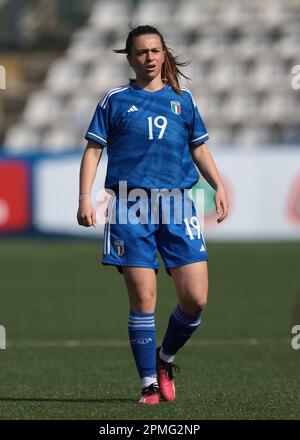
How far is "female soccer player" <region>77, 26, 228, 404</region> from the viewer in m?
6.05

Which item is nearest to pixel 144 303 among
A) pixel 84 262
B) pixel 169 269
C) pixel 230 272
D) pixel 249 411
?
pixel 169 269

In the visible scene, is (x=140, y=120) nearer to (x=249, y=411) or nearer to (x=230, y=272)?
(x=249, y=411)

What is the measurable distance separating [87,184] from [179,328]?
3.13ft

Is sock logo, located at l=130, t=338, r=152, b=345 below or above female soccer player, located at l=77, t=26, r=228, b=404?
below

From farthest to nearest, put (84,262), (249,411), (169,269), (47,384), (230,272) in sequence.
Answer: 1. (84,262)
2. (230,272)
3. (47,384)
4. (169,269)
5. (249,411)

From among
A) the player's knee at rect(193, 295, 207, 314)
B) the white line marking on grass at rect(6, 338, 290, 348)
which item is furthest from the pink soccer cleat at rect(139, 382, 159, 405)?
the white line marking on grass at rect(6, 338, 290, 348)

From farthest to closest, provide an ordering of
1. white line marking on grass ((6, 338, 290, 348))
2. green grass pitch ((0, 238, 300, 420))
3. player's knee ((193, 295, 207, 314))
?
white line marking on grass ((6, 338, 290, 348))
player's knee ((193, 295, 207, 314))
green grass pitch ((0, 238, 300, 420))

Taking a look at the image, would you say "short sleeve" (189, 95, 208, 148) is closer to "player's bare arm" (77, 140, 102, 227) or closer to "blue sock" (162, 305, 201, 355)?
"player's bare arm" (77, 140, 102, 227)

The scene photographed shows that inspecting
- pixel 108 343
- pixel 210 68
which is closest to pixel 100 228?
pixel 108 343

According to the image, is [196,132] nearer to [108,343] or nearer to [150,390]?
[150,390]

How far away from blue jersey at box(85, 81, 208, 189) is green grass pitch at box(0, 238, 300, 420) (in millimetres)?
1182

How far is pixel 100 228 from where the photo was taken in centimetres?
2123

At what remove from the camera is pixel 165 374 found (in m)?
6.39

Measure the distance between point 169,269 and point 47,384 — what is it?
1.39m
